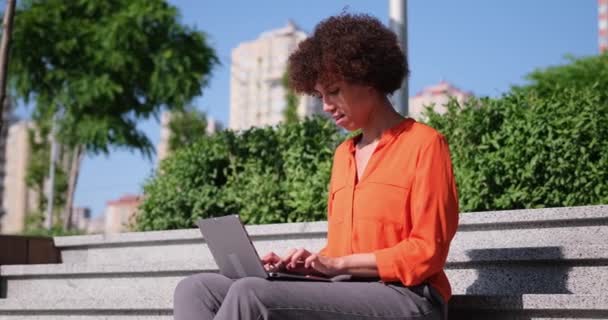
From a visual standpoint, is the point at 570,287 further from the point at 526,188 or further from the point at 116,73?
the point at 116,73

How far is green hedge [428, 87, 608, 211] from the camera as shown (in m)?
5.44

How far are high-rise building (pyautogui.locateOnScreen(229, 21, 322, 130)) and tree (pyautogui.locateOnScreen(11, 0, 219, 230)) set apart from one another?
254 ft

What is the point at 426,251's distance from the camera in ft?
9.99

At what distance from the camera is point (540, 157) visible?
18.2 feet

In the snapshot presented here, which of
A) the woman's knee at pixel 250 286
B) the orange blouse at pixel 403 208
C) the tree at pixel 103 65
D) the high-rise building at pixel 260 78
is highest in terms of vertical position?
the high-rise building at pixel 260 78

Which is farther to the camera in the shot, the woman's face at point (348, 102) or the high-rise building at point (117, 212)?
the high-rise building at point (117, 212)

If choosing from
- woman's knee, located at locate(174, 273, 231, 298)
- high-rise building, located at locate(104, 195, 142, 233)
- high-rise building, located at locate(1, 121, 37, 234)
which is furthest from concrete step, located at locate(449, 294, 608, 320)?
high-rise building, located at locate(1, 121, 37, 234)

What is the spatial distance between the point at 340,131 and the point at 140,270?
2068mm

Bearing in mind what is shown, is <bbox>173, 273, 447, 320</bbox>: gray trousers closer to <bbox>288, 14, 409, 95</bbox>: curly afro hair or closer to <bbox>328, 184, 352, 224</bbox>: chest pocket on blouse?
<bbox>328, 184, 352, 224</bbox>: chest pocket on blouse

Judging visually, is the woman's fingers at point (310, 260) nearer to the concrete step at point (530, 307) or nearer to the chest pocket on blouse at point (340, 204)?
the chest pocket on blouse at point (340, 204)

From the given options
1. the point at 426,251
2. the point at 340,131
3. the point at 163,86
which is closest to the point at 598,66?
the point at 163,86

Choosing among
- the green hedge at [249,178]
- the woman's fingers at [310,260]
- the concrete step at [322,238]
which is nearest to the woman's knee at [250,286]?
the woman's fingers at [310,260]

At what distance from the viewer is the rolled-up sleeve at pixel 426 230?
3.05 meters

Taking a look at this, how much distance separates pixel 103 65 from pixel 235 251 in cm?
1130
